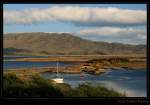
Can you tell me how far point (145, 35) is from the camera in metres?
3.44

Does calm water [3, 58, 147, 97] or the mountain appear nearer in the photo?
calm water [3, 58, 147, 97]

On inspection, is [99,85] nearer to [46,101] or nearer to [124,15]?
[46,101]

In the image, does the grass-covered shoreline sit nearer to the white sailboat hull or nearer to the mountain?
the white sailboat hull

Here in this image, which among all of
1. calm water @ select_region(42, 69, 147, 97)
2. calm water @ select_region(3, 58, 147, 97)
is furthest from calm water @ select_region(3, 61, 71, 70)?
calm water @ select_region(42, 69, 147, 97)

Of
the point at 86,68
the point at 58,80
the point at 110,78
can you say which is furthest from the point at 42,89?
the point at 110,78

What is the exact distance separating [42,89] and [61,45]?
53cm

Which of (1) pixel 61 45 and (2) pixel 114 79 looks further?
(1) pixel 61 45

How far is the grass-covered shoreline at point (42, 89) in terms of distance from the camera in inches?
137

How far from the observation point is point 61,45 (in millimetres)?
3676

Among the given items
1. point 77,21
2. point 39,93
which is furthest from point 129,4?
point 39,93

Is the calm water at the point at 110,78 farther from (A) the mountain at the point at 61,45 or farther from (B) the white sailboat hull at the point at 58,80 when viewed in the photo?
(A) the mountain at the point at 61,45

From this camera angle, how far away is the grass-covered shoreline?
137 inches

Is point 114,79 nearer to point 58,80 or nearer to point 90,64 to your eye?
point 90,64

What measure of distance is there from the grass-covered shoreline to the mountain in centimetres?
32
